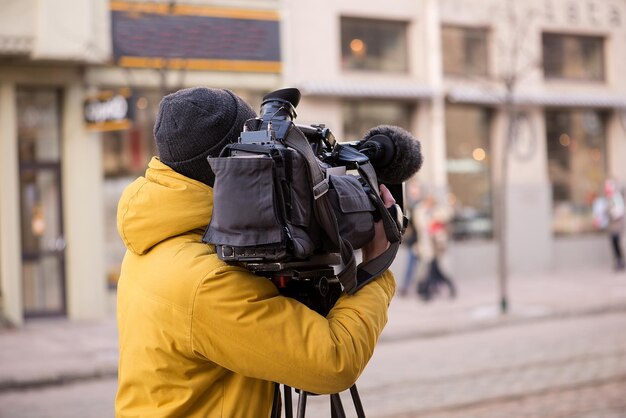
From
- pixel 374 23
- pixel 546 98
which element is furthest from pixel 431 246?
pixel 546 98

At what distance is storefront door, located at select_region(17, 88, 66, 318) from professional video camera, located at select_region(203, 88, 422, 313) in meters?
13.3

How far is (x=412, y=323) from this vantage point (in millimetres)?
13492

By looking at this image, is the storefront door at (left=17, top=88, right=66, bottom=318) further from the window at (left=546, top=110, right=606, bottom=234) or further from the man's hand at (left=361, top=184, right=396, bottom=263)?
the man's hand at (left=361, top=184, right=396, bottom=263)

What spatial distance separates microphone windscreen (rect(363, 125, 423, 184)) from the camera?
8.39 feet

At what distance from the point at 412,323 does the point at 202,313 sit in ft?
37.9

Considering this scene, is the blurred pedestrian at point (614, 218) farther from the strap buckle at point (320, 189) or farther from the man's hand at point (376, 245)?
the strap buckle at point (320, 189)

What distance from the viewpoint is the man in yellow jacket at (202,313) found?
7.01 feet

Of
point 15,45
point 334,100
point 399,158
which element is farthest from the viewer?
point 334,100

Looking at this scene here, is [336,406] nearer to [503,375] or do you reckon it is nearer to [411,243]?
[503,375]

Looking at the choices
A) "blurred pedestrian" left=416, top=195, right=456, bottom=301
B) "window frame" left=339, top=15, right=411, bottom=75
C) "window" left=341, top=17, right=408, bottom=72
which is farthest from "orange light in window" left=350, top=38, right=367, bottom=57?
"blurred pedestrian" left=416, top=195, right=456, bottom=301

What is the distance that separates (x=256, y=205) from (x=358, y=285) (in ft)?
1.45

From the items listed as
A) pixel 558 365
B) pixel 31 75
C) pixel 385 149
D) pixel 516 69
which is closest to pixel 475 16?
pixel 516 69

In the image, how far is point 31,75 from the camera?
1477 cm

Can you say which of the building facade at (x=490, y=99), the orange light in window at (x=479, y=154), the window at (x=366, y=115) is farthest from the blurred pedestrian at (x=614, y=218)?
the window at (x=366, y=115)
